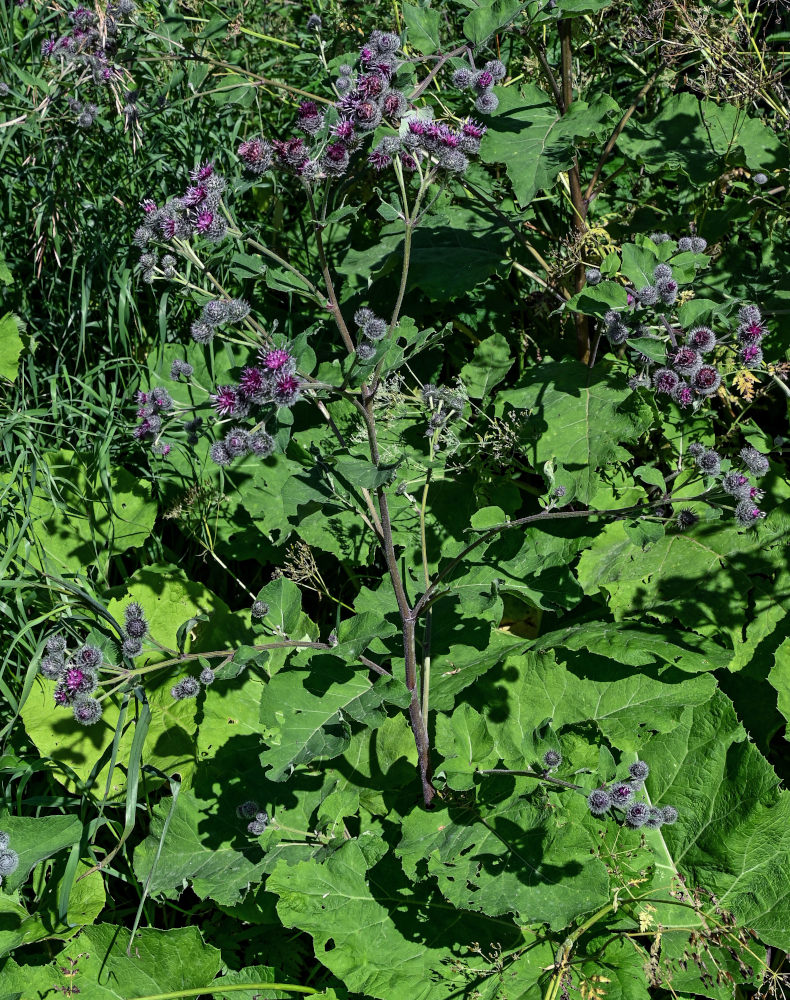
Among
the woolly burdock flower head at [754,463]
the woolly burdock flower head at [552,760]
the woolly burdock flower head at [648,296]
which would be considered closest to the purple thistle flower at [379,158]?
the woolly burdock flower head at [648,296]

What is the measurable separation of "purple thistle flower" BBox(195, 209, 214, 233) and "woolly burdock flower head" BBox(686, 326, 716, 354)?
1570 mm

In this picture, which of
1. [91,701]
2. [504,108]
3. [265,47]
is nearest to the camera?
[91,701]

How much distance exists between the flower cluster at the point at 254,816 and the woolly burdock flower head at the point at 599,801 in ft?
3.38

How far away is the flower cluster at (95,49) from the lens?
367cm

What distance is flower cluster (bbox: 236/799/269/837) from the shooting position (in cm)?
289

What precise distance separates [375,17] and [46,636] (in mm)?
3356

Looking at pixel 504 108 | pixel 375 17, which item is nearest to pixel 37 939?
pixel 504 108

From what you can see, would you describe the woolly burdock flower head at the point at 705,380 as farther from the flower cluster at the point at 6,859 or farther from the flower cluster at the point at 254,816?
the flower cluster at the point at 6,859

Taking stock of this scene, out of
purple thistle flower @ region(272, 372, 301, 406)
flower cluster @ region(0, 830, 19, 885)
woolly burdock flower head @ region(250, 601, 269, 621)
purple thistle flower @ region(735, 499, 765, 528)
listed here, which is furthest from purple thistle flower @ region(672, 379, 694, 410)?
flower cluster @ region(0, 830, 19, 885)

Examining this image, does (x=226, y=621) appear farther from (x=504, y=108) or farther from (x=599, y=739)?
(x=504, y=108)

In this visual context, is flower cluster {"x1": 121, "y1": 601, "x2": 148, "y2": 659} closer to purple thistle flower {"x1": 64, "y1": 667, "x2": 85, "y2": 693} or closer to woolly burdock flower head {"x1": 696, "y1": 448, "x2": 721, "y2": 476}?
purple thistle flower {"x1": 64, "y1": 667, "x2": 85, "y2": 693}

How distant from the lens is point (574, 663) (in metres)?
3.35

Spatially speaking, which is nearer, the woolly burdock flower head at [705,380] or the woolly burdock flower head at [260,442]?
the woolly burdock flower head at [260,442]

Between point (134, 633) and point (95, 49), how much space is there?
251 cm
